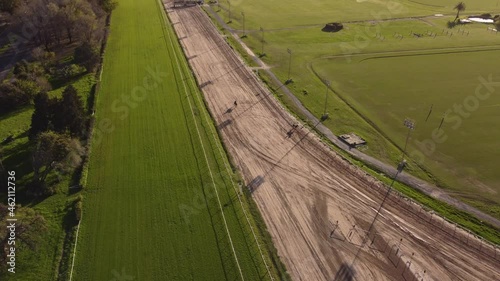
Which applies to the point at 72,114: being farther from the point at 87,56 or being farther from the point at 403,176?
the point at 403,176

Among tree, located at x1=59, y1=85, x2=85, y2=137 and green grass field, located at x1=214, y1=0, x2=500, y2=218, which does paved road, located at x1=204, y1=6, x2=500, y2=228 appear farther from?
tree, located at x1=59, y1=85, x2=85, y2=137

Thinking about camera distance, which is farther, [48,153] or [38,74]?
[38,74]

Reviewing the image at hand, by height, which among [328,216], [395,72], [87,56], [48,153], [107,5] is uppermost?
[395,72]

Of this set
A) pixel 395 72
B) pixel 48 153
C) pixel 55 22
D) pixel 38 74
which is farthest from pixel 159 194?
pixel 55 22

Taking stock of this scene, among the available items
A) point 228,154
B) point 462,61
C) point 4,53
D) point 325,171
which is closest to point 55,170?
point 228,154

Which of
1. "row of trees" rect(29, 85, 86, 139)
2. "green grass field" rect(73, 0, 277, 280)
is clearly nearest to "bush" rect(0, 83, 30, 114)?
"green grass field" rect(73, 0, 277, 280)
